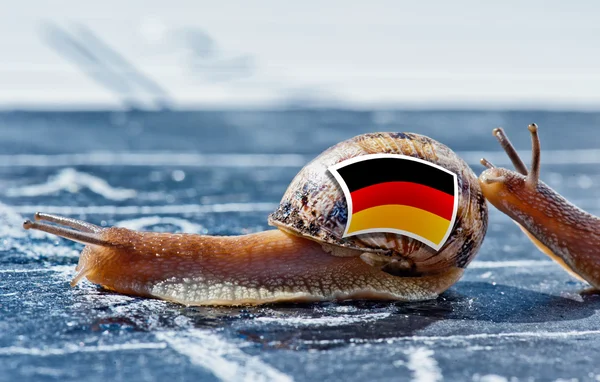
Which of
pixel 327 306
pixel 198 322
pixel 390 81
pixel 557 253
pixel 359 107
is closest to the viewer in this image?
pixel 198 322

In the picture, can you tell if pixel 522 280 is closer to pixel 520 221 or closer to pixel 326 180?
pixel 520 221

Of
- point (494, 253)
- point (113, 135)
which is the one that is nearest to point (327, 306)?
point (494, 253)

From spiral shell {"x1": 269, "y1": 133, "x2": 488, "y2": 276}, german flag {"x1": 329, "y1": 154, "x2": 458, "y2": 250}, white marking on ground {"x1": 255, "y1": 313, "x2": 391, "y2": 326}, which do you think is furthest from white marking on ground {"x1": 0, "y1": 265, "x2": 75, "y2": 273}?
german flag {"x1": 329, "y1": 154, "x2": 458, "y2": 250}

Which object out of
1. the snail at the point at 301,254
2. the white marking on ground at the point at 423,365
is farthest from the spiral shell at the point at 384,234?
the white marking on ground at the point at 423,365

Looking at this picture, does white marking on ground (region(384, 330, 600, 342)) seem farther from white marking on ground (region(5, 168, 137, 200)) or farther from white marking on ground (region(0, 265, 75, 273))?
white marking on ground (region(5, 168, 137, 200))

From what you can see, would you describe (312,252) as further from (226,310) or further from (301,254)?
(226,310)

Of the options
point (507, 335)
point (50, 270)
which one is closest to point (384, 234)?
point (507, 335)
